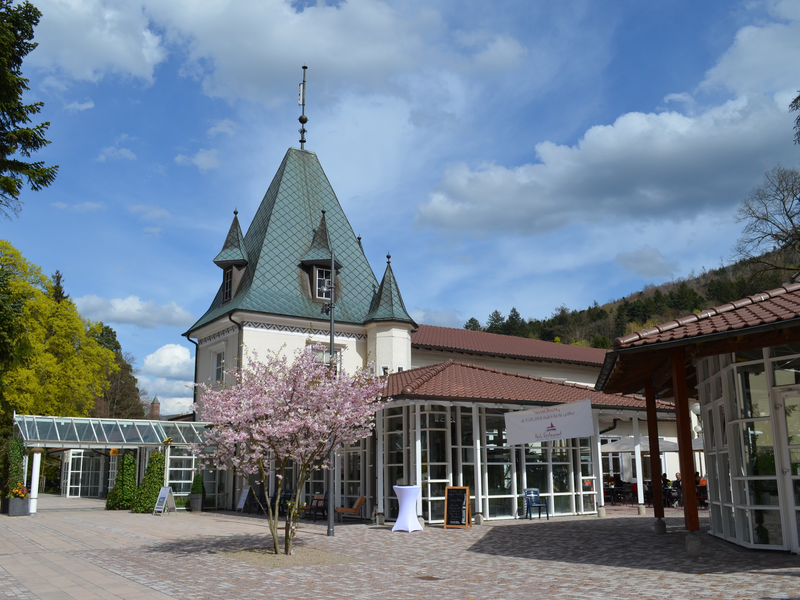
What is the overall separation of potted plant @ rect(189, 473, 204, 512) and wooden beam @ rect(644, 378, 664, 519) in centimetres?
1644

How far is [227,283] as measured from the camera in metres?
28.0

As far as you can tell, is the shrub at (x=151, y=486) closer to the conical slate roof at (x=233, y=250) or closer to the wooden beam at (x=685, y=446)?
the conical slate roof at (x=233, y=250)

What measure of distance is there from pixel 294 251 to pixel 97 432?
→ 1015 centimetres

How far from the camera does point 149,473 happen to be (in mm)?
23812

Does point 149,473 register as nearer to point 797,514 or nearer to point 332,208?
point 332,208

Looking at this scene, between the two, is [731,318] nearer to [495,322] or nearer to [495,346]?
[495,346]

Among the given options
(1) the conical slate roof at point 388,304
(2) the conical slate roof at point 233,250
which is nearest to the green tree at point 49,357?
Result: (2) the conical slate roof at point 233,250

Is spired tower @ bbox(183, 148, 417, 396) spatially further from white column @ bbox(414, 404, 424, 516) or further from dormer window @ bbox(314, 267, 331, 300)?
white column @ bbox(414, 404, 424, 516)

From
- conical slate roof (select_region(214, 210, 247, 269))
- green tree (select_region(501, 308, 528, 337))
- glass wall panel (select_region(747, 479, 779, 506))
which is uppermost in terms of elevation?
green tree (select_region(501, 308, 528, 337))

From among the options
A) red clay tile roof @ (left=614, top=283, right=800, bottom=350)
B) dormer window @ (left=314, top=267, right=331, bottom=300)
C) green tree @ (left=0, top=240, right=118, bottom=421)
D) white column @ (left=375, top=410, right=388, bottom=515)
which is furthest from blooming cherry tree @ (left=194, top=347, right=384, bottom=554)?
green tree @ (left=0, top=240, right=118, bottom=421)

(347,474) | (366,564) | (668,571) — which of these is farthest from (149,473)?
→ (668,571)

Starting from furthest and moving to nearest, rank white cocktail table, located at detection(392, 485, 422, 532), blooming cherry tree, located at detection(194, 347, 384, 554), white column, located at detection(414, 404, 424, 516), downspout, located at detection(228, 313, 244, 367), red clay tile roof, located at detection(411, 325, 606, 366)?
red clay tile roof, located at detection(411, 325, 606, 366) → downspout, located at detection(228, 313, 244, 367) → white column, located at detection(414, 404, 424, 516) → white cocktail table, located at detection(392, 485, 422, 532) → blooming cherry tree, located at detection(194, 347, 384, 554)

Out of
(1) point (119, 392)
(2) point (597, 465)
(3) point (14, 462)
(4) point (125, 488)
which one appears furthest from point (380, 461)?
(1) point (119, 392)

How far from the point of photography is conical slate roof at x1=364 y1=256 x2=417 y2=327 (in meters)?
26.2
